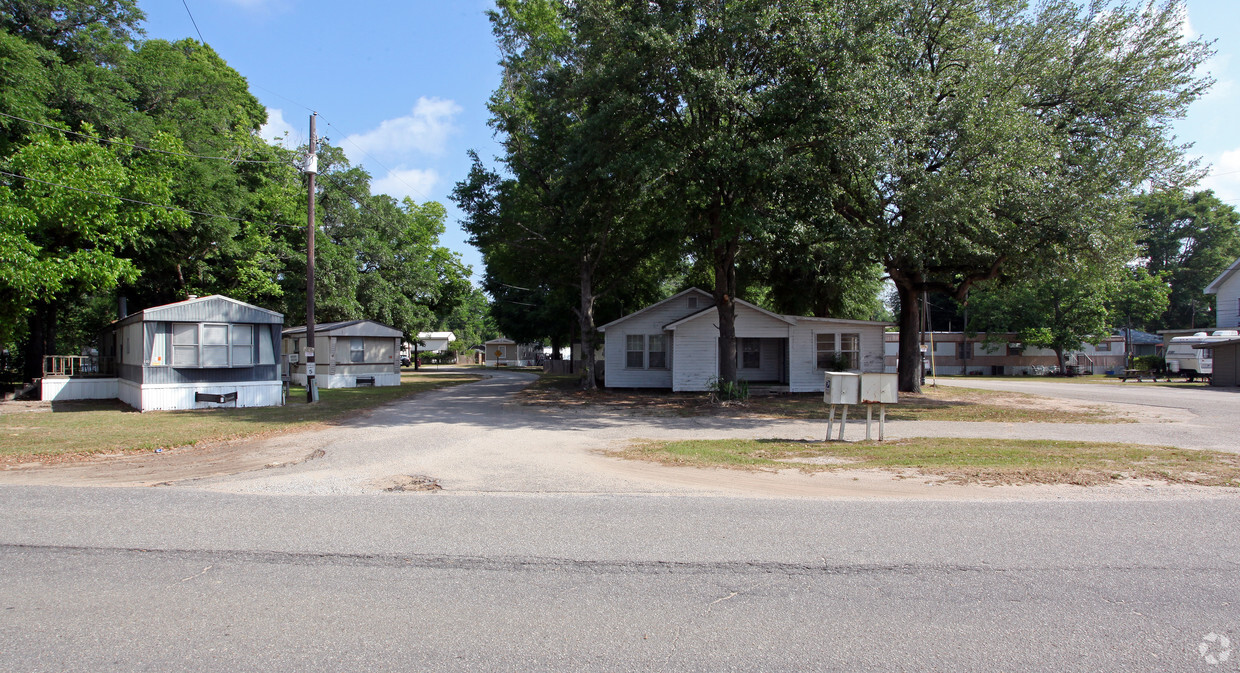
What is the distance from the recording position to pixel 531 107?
26125mm

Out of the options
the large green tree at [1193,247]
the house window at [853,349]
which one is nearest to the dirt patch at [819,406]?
the house window at [853,349]

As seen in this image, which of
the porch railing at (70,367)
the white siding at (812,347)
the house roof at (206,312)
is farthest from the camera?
the white siding at (812,347)

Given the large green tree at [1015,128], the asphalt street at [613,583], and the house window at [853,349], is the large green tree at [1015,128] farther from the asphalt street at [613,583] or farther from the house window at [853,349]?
the asphalt street at [613,583]

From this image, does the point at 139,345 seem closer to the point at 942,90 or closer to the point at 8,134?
the point at 8,134

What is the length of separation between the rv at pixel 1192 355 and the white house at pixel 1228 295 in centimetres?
480

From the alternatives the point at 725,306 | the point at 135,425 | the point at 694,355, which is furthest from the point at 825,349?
the point at 135,425

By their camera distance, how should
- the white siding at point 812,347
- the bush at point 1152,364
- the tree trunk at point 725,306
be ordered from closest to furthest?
the tree trunk at point 725,306, the white siding at point 812,347, the bush at point 1152,364

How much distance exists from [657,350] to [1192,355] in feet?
102

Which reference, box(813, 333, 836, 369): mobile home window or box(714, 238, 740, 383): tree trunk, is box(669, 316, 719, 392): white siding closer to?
box(714, 238, 740, 383): tree trunk

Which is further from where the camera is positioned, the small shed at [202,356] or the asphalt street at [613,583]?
the small shed at [202,356]

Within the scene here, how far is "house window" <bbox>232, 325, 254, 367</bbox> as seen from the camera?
20.0 meters

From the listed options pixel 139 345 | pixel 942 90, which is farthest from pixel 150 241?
pixel 942 90

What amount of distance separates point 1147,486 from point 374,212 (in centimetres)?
3799

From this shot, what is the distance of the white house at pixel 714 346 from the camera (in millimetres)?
24672
